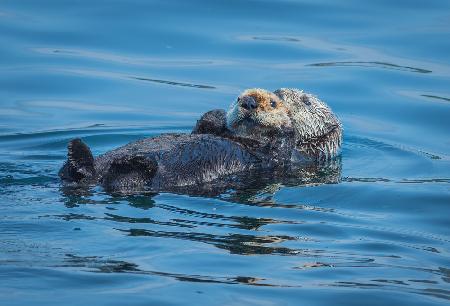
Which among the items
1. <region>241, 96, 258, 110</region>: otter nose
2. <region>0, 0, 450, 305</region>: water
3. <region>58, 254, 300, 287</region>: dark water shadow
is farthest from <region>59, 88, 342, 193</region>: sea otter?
<region>58, 254, 300, 287</region>: dark water shadow

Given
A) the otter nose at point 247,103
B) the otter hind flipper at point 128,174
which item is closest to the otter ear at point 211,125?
the otter nose at point 247,103

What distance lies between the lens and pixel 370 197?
325 inches

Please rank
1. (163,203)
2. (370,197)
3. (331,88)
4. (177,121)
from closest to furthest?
(163,203) → (370,197) → (177,121) → (331,88)

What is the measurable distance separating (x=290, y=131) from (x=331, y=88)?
3650mm

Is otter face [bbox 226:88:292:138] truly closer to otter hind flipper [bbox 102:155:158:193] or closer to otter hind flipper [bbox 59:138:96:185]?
otter hind flipper [bbox 102:155:158:193]

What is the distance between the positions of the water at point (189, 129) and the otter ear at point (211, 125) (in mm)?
794

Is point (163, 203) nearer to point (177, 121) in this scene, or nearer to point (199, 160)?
point (199, 160)

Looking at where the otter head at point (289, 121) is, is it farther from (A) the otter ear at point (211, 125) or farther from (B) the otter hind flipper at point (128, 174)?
(B) the otter hind flipper at point (128, 174)

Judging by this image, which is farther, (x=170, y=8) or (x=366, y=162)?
(x=170, y=8)

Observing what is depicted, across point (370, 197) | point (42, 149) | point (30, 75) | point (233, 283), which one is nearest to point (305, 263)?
point (233, 283)

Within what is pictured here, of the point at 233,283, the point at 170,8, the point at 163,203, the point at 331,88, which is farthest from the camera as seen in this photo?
the point at 170,8

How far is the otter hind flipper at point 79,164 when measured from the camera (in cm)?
719

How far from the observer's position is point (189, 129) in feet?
34.9

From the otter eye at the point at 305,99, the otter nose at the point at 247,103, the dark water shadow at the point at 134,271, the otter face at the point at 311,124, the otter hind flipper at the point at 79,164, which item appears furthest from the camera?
the otter eye at the point at 305,99
